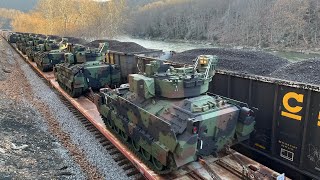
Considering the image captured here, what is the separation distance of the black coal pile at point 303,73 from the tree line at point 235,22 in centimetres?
3856

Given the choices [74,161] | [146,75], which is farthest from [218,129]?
[74,161]

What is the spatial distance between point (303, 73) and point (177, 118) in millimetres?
6031

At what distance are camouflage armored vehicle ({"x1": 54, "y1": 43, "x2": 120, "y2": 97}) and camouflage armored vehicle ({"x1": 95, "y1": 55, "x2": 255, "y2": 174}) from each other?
237 inches

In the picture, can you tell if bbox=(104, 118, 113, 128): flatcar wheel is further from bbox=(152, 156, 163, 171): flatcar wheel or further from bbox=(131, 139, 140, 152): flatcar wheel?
bbox=(152, 156, 163, 171): flatcar wheel

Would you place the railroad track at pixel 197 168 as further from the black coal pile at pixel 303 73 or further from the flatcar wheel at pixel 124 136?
the black coal pile at pixel 303 73

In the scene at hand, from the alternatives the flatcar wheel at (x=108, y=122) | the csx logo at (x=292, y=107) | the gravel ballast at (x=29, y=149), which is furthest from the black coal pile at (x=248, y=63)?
the gravel ballast at (x=29, y=149)

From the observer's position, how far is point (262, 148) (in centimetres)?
827

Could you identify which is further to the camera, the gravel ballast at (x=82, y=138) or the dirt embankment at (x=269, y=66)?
the dirt embankment at (x=269, y=66)

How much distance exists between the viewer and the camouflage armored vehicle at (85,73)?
14422mm

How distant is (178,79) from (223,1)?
76.1 m

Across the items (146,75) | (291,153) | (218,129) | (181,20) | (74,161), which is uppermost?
(181,20)

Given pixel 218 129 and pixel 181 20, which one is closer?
pixel 218 129

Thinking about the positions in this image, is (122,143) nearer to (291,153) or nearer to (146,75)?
(146,75)

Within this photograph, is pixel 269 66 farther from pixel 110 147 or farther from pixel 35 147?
pixel 35 147
